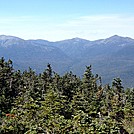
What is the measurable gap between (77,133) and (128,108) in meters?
41.6

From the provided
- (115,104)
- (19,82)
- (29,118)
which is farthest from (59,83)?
(29,118)

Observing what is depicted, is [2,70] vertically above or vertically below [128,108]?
above

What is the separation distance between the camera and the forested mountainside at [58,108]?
42.4 meters

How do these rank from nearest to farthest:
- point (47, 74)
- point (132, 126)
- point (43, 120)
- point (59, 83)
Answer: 1. point (43, 120)
2. point (132, 126)
3. point (59, 83)
4. point (47, 74)

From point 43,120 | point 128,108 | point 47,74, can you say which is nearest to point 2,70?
point 47,74

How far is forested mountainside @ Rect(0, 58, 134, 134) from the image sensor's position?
139 feet

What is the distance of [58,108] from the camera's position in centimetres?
5253

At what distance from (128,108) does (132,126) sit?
23.6 feet

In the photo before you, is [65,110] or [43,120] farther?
[65,110]

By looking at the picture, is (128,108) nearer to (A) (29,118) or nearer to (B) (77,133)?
(A) (29,118)

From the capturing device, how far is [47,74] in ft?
337

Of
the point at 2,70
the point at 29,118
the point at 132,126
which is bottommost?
the point at 132,126

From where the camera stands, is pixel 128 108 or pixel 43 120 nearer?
pixel 43 120

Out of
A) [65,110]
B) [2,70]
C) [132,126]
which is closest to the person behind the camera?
[65,110]
